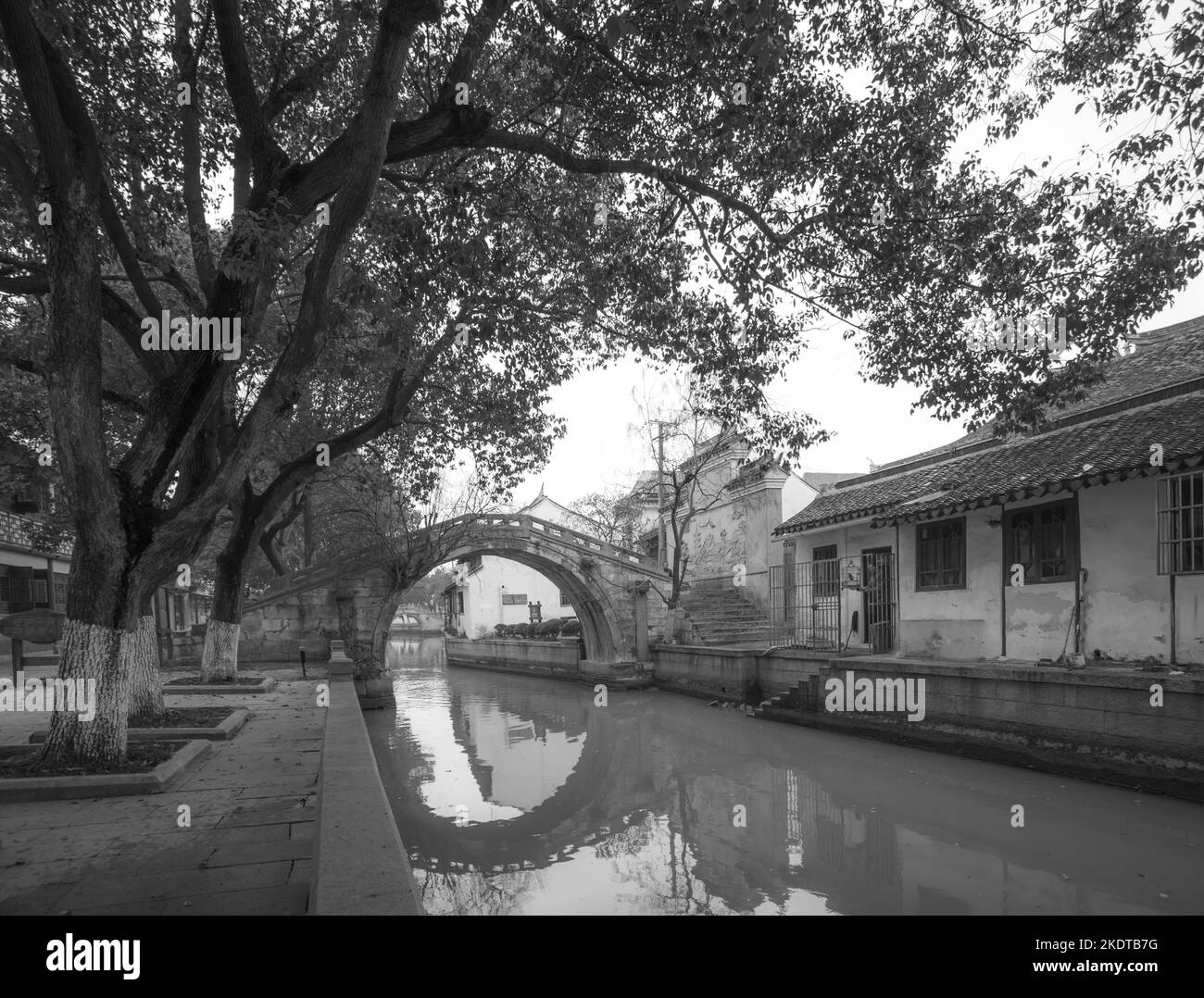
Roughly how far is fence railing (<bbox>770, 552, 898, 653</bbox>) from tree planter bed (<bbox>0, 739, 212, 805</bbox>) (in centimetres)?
1068

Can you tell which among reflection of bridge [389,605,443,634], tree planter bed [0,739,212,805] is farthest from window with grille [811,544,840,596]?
reflection of bridge [389,605,443,634]

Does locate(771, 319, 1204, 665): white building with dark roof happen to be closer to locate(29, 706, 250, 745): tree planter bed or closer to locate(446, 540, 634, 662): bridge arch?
locate(446, 540, 634, 662): bridge arch

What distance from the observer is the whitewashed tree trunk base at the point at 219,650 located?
10594 mm

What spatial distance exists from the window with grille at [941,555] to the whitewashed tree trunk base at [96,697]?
10.7 metres

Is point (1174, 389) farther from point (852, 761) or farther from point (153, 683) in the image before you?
point (153, 683)

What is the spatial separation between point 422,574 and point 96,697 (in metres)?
12.5

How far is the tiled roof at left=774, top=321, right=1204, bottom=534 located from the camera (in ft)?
28.1

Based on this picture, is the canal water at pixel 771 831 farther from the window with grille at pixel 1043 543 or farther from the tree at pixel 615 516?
the tree at pixel 615 516

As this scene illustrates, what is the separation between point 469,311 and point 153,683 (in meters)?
4.96

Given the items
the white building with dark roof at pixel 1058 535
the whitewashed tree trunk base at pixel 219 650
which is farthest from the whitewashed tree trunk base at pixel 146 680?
the white building with dark roof at pixel 1058 535

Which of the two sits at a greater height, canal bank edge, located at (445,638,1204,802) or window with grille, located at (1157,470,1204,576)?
window with grille, located at (1157,470,1204,576)

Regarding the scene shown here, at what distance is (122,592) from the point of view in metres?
5.01

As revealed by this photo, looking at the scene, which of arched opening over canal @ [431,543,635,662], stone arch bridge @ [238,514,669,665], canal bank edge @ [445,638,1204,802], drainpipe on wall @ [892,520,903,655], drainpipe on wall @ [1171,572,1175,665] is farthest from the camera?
arched opening over canal @ [431,543,635,662]

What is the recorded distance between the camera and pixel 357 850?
3.06 metres
